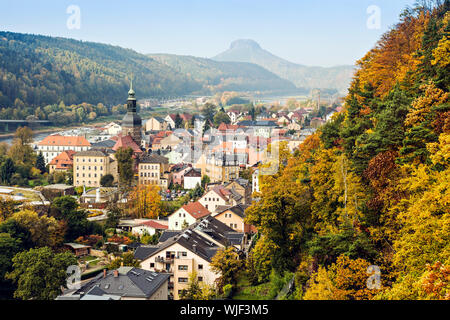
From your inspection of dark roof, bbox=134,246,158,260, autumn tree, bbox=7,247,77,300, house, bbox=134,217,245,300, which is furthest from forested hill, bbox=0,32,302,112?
house, bbox=134,217,245,300

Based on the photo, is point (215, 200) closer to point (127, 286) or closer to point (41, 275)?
point (41, 275)

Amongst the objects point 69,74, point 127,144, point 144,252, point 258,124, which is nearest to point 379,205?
point 144,252

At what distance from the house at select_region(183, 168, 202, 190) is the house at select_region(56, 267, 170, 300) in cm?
2454

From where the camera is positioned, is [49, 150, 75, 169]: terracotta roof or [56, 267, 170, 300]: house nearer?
[56, 267, 170, 300]: house

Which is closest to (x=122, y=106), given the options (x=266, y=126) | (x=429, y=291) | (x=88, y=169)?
(x=266, y=126)

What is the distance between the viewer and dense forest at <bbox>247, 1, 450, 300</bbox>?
32.7ft

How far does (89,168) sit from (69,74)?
7681 cm

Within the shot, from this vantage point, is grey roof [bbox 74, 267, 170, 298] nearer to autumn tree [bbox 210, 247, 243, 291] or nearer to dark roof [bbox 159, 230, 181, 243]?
autumn tree [bbox 210, 247, 243, 291]

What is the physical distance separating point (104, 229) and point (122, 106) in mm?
86690

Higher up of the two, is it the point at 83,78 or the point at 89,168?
the point at 83,78

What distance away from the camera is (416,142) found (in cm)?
1278

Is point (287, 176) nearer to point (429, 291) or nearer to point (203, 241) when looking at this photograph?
point (203, 241)

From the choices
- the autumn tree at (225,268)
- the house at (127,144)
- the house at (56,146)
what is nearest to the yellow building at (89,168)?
the house at (127,144)

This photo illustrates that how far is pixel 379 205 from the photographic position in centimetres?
1277
